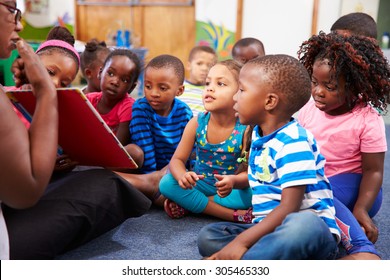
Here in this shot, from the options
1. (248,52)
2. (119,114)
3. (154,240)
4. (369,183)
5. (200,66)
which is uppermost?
(248,52)

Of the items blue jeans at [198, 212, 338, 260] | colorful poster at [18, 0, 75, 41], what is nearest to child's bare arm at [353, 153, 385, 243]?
blue jeans at [198, 212, 338, 260]

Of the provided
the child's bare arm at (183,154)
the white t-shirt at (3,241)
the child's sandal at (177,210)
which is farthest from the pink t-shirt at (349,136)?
the white t-shirt at (3,241)

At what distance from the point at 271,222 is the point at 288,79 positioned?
36 centimetres

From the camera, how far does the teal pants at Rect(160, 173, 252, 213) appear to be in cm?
144

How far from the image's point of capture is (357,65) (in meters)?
1.32

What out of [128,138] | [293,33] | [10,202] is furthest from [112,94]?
[293,33]

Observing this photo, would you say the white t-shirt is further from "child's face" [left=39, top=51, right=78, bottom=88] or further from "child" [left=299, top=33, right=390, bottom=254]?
"child" [left=299, top=33, right=390, bottom=254]

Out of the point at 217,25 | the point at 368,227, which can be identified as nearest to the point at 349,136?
the point at 368,227

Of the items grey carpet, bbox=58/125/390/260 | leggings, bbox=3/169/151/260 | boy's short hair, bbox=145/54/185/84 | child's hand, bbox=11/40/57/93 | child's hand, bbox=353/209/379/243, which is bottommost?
grey carpet, bbox=58/125/390/260

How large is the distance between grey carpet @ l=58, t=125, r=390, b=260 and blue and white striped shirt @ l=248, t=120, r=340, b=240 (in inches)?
11.2

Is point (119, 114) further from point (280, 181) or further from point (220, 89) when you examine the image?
point (280, 181)

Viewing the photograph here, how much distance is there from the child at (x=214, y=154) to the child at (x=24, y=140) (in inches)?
22.7
